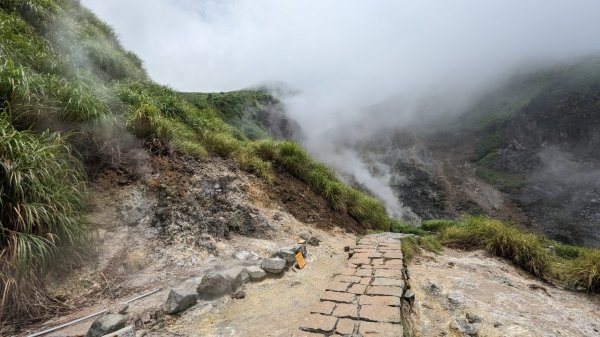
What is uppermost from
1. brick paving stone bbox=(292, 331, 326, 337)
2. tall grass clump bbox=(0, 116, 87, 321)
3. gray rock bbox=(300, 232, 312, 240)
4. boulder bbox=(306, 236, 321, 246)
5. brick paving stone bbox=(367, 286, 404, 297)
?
tall grass clump bbox=(0, 116, 87, 321)

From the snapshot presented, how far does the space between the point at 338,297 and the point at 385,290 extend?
1.72ft

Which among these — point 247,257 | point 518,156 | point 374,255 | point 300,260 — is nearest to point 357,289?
point 300,260

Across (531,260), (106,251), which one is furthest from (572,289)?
(106,251)

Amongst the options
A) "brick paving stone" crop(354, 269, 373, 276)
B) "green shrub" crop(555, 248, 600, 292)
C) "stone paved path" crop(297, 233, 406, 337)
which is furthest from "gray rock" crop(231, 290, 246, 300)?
"green shrub" crop(555, 248, 600, 292)

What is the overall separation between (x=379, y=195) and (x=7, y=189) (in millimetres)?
29782

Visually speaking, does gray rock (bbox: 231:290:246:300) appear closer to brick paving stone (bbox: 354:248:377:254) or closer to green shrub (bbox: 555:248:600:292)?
brick paving stone (bbox: 354:248:377:254)

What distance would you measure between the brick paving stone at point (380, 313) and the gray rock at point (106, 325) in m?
2.02

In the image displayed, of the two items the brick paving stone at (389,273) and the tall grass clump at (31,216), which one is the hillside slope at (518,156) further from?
the tall grass clump at (31,216)

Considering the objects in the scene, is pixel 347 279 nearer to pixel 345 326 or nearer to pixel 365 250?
pixel 345 326

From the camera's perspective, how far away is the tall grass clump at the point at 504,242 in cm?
579

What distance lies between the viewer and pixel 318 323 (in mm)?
2674

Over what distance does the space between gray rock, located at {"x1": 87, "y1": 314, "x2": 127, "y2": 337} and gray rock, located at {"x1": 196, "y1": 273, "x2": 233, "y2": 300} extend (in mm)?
802

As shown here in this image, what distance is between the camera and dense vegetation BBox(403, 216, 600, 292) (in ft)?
16.7

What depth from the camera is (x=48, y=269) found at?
325cm
